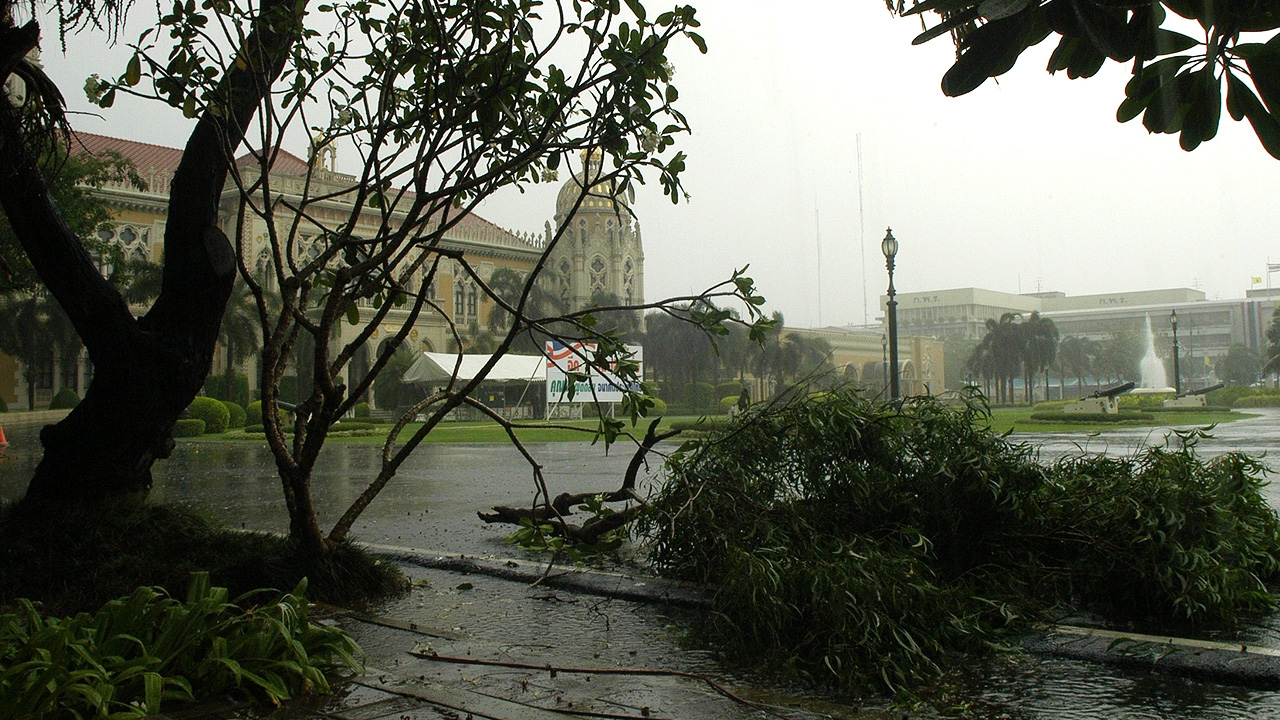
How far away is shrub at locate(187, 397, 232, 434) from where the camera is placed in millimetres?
34594

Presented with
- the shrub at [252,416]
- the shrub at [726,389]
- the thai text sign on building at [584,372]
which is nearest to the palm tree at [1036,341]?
the shrub at [726,389]

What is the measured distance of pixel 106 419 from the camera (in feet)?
17.6

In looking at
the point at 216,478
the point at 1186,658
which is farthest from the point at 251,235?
the point at 1186,658

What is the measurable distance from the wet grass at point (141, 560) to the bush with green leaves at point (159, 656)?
1.04m

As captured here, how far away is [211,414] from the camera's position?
3481cm

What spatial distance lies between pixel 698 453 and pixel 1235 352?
96.3 meters

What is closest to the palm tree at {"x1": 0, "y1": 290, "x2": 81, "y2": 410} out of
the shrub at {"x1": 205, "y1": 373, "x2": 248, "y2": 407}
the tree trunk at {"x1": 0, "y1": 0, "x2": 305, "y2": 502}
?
the shrub at {"x1": 205, "y1": 373, "x2": 248, "y2": 407}

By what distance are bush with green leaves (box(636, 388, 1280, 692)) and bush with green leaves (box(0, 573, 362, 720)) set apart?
1748mm

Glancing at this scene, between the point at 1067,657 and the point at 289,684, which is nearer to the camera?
the point at 289,684

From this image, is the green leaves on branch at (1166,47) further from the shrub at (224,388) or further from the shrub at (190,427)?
the shrub at (224,388)

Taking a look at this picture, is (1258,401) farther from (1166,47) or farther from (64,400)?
(64,400)

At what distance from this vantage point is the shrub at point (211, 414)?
34.6 metres

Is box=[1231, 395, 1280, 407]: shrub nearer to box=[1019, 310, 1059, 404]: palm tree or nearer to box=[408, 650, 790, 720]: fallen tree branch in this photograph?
box=[1019, 310, 1059, 404]: palm tree

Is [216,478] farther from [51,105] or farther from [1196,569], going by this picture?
[1196,569]
